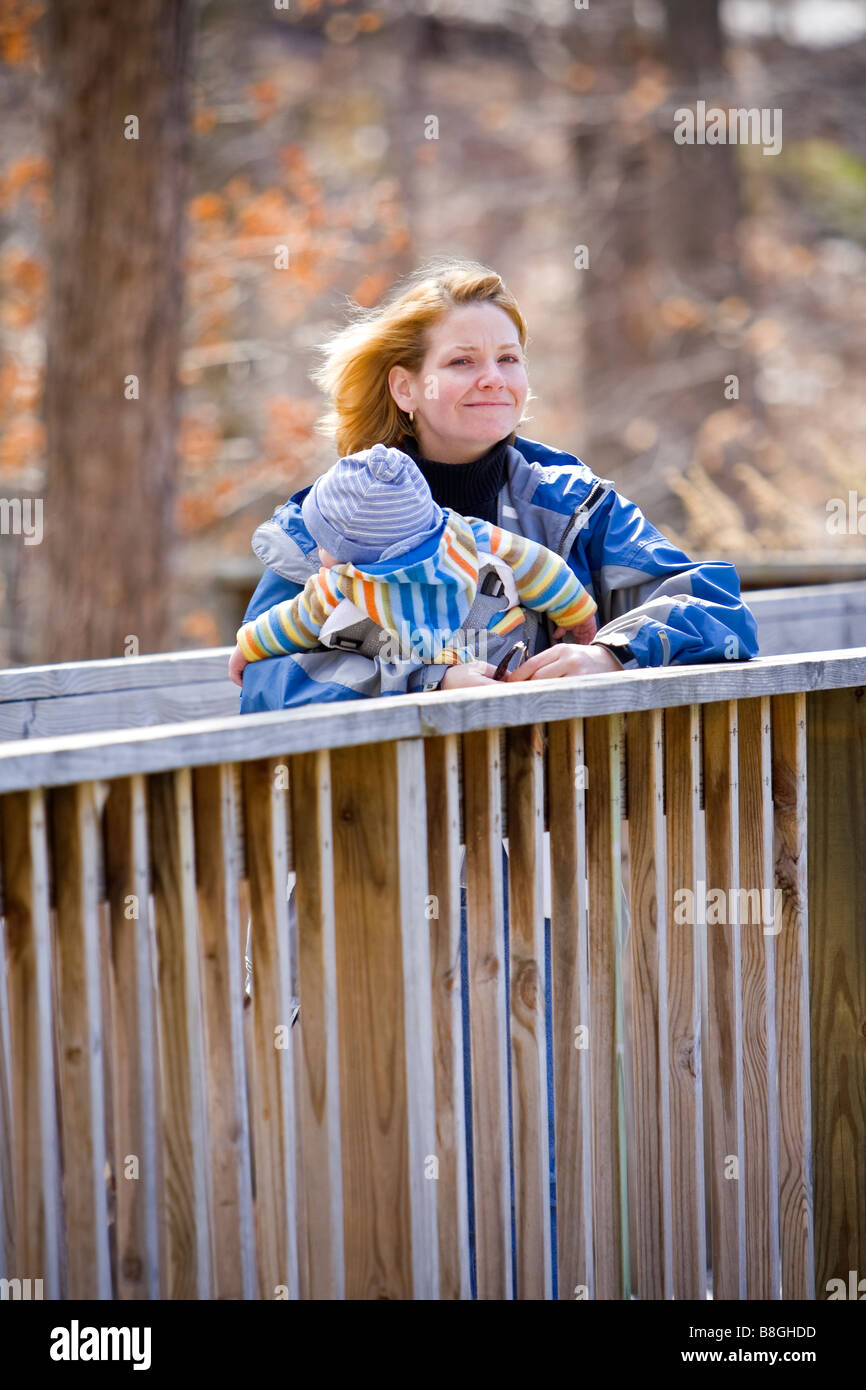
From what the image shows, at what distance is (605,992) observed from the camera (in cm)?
200

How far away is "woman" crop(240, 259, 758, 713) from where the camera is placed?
7.63 feet

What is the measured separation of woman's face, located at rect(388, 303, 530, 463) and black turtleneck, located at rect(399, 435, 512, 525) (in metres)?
0.03

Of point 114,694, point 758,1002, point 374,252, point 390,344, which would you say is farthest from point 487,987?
point 374,252

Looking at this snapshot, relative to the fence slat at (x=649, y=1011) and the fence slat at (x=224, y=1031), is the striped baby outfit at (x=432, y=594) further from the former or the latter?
the fence slat at (x=224, y=1031)

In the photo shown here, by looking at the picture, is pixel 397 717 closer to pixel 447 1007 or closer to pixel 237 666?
pixel 447 1007

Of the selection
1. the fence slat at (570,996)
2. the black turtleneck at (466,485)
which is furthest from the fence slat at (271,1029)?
the black turtleneck at (466,485)

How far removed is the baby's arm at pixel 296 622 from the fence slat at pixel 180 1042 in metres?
0.68

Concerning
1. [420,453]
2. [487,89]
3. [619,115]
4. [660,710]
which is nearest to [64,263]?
[420,453]

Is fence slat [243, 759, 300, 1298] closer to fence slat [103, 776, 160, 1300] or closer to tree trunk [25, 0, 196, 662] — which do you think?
fence slat [103, 776, 160, 1300]

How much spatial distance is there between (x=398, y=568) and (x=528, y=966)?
65 centimetres

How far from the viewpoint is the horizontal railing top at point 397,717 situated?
1.48 m

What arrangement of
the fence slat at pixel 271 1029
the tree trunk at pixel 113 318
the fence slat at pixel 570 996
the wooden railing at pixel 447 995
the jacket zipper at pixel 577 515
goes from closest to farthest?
the wooden railing at pixel 447 995, the fence slat at pixel 271 1029, the fence slat at pixel 570 996, the jacket zipper at pixel 577 515, the tree trunk at pixel 113 318

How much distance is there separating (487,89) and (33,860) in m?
12.9

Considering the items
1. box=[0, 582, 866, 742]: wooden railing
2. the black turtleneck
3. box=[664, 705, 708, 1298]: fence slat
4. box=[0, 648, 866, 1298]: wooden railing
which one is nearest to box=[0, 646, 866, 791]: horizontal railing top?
box=[0, 648, 866, 1298]: wooden railing
